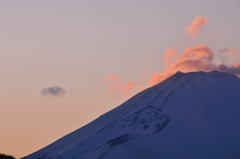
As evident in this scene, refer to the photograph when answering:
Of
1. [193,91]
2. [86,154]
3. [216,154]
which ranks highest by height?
[193,91]

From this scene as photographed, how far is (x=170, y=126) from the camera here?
106875 millimetres

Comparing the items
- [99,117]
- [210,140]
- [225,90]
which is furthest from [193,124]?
[99,117]

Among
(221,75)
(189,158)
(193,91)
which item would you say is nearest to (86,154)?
(189,158)

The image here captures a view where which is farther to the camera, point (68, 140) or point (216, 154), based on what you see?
point (68, 140)

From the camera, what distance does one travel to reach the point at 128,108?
11769 cm

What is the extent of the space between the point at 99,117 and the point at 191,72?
740 inches

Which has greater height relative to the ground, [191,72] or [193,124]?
[191,72]

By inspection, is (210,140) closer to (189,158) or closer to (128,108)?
(189,158)

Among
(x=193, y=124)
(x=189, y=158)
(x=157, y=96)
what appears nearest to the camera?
(x=189, y=158)

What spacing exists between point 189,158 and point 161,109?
46.3 feet

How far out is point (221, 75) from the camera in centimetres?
12231

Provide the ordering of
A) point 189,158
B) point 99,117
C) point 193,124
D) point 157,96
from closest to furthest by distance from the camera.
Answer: point 189,158
point 193,124
point 157,96
point 99,117

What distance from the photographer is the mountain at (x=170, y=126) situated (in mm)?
99812

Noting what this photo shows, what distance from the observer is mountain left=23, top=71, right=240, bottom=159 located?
99812 millimetres
